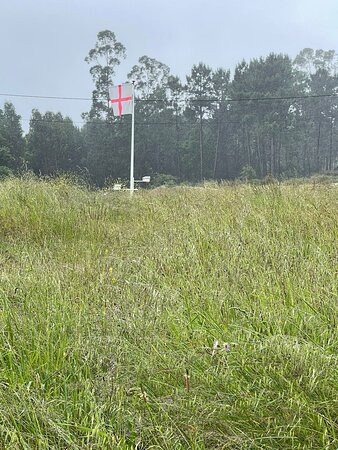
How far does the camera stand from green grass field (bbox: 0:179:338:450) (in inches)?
41.8

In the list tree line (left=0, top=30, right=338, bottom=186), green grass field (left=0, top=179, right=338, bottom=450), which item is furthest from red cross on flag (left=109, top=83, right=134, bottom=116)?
tree line (left=0, top=30, right=338, bottom=186)

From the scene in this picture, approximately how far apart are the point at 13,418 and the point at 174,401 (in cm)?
45

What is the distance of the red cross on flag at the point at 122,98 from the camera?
11.3 meters

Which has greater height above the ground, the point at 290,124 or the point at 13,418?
the point at 290,124

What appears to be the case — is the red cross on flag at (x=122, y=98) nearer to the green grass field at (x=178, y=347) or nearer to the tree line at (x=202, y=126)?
the green grass field at (x=178, y=347)

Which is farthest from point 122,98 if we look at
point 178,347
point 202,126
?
point 202,126

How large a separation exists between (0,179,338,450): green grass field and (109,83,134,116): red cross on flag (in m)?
9.19

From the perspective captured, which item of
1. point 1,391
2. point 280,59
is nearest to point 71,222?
point 1,391

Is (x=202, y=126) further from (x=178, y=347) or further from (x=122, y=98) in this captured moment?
(x=178, y=347)

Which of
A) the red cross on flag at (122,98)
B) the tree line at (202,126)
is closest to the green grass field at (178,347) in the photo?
the red cross on flag at (122,98)

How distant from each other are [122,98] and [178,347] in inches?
432

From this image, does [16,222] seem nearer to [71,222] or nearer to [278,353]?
[71,222]

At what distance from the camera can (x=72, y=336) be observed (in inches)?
59.3

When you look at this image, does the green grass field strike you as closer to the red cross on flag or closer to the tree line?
the red cross on flag
